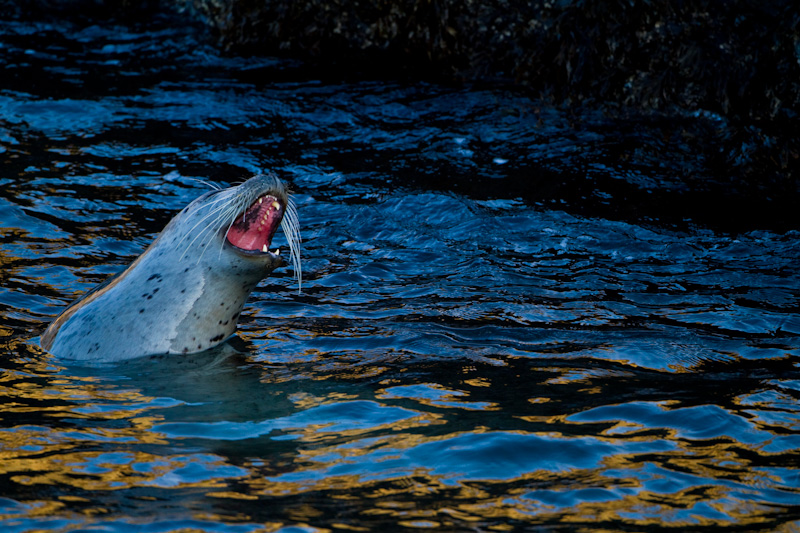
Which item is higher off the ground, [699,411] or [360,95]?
[360,95]

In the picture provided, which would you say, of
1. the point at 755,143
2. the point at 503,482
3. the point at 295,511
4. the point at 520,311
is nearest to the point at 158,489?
the point at 295,511

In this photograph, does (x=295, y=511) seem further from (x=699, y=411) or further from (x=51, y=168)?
(x=51, y=168)

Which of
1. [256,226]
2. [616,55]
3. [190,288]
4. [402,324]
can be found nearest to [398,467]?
[402,324]

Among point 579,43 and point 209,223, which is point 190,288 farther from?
point 579,43

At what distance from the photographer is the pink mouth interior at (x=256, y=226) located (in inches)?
234

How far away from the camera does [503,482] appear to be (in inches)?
154

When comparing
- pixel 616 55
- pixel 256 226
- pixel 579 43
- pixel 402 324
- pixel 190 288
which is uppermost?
pixel 579 43

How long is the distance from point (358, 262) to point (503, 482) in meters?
3.81

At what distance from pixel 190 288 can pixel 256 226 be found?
570 mm

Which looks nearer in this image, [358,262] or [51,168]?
[358,262]

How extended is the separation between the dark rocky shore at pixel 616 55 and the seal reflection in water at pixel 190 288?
14.8 ft

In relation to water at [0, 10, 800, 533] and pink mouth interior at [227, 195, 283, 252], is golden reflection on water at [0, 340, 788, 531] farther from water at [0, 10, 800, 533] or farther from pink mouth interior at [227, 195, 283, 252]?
pink mouth interior at [227, 195, 283, 252]

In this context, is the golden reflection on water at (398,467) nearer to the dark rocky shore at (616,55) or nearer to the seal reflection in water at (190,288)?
the seal reflection in water at (190,288)

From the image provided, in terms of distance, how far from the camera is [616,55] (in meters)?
10.5
